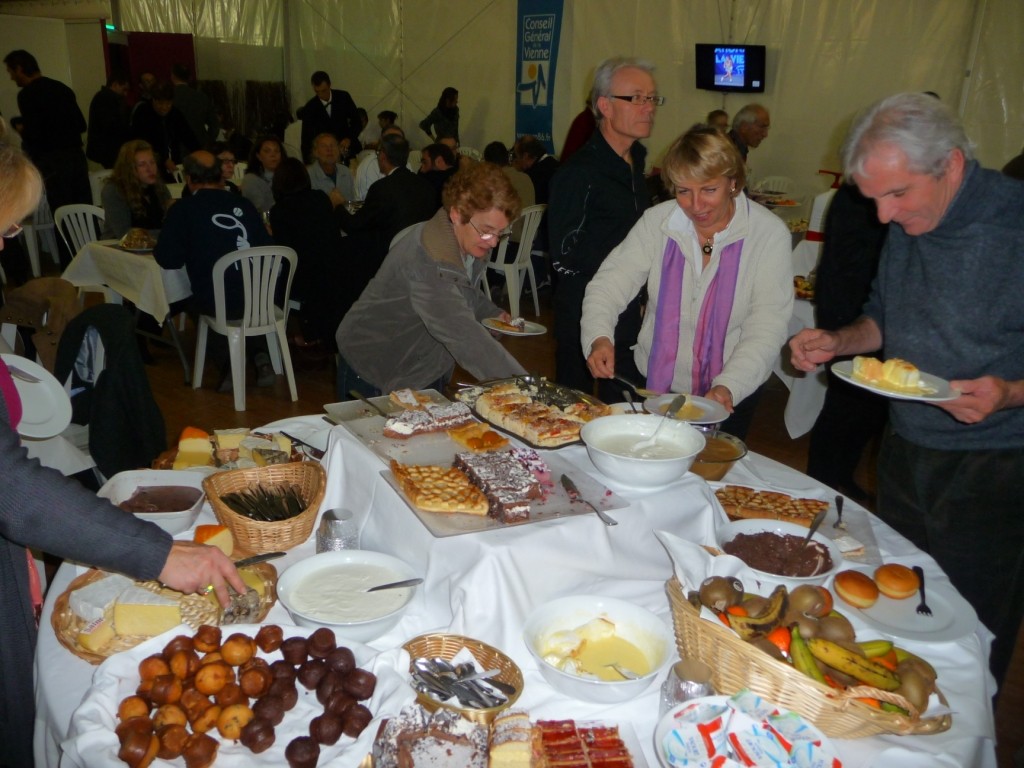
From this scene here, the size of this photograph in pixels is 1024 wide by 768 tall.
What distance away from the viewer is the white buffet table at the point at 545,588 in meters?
1.33

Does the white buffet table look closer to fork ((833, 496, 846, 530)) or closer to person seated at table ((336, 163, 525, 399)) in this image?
fork ((833, 496, 846, 530))

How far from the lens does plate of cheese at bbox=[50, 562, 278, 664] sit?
1431mm

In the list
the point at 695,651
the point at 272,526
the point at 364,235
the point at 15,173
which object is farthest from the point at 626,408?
the point at 364,235

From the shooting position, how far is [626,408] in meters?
2.06

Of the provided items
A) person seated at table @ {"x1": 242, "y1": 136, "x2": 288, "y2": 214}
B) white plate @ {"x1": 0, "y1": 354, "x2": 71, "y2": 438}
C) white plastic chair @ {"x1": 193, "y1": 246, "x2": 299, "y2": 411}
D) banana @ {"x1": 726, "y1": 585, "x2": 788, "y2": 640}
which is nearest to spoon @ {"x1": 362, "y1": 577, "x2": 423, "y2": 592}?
banana @ {"x1": 726, "y1": 585, "x2": 788, "y2": 640}

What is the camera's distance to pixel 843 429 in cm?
377

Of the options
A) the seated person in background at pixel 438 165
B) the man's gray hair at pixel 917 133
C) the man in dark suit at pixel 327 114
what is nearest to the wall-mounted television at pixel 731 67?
the seated person in background at pixel 438 165

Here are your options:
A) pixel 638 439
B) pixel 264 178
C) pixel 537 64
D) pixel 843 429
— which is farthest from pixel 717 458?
pixel 537 64

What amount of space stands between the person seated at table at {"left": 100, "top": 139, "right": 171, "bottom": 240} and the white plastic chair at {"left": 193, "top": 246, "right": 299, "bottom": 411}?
4.05 ft

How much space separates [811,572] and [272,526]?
1.19 meters

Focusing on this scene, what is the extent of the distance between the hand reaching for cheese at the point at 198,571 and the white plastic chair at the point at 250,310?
12.1 ft

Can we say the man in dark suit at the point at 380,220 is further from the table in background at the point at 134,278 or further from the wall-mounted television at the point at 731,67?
the wall-mounted television at the point at 731,67

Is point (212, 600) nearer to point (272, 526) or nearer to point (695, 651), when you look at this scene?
point (272, 526)

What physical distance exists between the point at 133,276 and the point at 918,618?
5.14m
